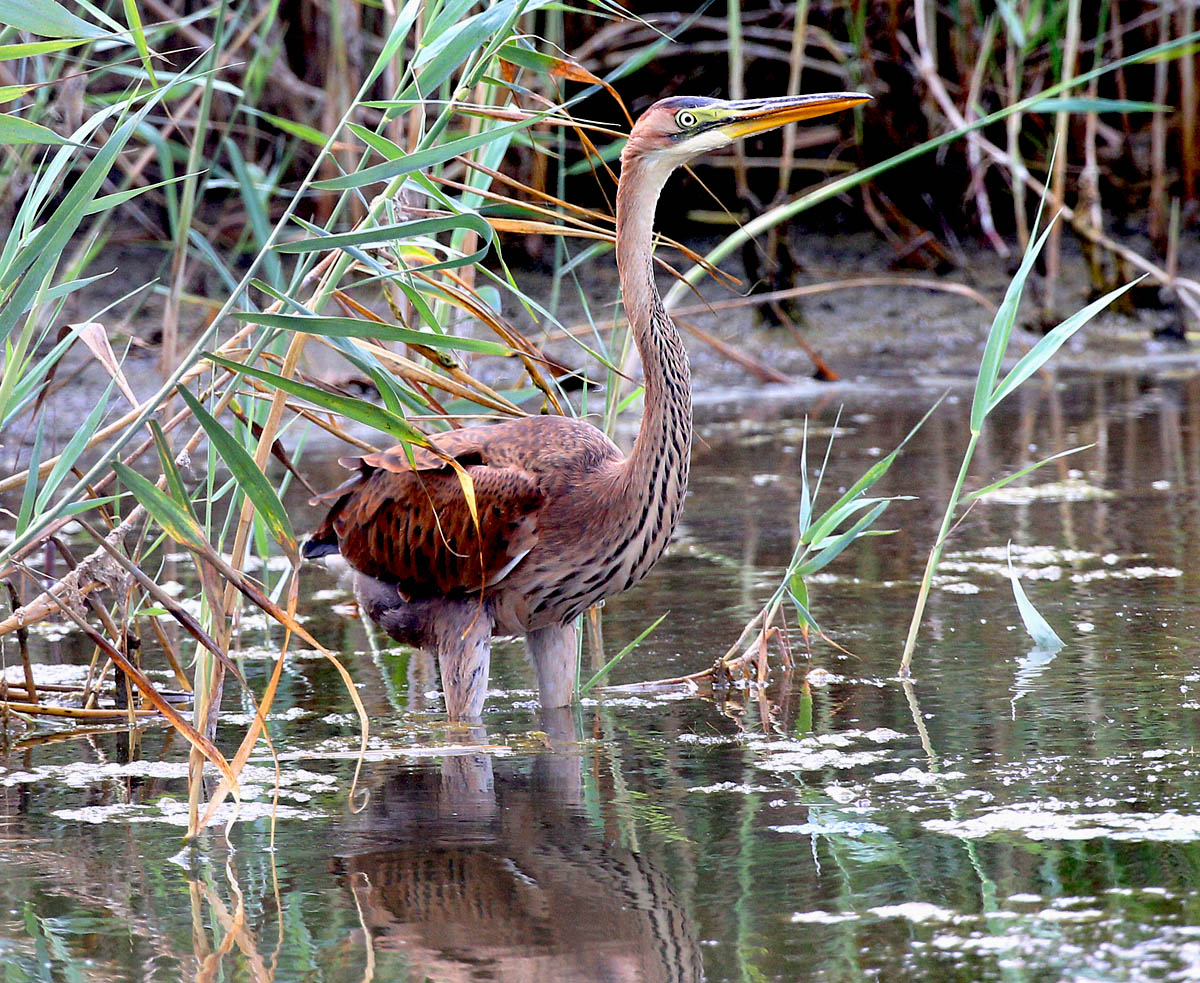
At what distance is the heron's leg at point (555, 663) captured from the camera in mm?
4016

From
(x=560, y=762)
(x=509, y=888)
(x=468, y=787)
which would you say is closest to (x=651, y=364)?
(x=560, y=762)

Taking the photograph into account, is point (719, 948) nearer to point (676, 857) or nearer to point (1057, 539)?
point (676, 857)

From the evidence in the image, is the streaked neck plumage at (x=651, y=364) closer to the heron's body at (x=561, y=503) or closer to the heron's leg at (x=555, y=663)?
the heron's body at (x=561, y=503)

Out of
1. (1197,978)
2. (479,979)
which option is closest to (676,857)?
(479,979)

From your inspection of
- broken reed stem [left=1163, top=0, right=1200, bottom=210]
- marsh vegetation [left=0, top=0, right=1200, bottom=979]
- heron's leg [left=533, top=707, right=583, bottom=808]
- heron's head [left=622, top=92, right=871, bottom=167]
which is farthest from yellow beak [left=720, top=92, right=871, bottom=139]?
broken reed stem [left=1163, top=0, right=1200, bottom=210]

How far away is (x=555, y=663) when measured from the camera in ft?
13.2

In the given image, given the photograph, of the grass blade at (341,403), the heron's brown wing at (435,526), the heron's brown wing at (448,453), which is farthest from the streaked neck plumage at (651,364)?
the grass blade at (341,403)

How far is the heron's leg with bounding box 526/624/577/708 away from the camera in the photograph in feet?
13.2

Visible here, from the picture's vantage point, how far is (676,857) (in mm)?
2852

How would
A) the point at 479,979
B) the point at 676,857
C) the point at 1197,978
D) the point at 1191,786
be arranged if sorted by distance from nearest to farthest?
1. the point at 1197,978
2. the point at 479,979
3. the point at 676,857
4. the point at 1191,786

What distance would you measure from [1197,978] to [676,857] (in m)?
0.90

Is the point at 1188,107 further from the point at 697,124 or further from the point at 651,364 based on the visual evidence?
the point at 651,364

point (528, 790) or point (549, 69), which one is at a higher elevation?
point (549, 69)

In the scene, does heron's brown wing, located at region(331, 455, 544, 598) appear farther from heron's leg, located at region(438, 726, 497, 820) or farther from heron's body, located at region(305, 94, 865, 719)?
heron's leg, located at region(438, 726, 497, 820)
